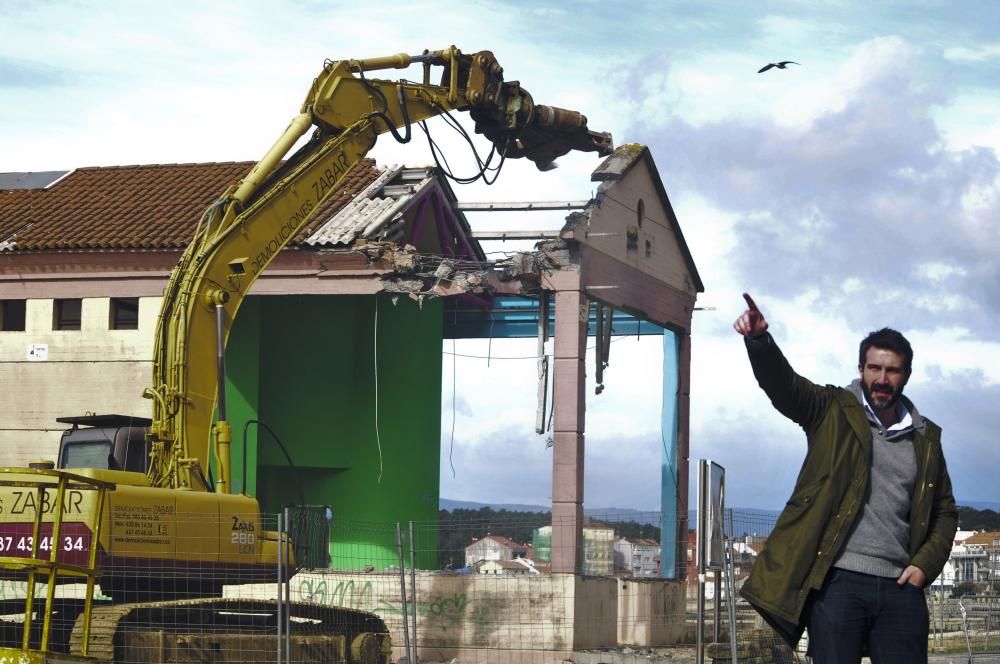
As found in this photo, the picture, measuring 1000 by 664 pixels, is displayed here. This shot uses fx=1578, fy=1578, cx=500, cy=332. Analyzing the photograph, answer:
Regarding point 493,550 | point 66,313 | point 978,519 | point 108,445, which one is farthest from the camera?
point 978,519

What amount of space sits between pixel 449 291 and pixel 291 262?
8.99ft

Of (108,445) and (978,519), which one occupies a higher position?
(108,445)

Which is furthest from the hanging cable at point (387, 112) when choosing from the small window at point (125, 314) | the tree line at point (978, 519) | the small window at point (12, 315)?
the tree line at point (978, 519)

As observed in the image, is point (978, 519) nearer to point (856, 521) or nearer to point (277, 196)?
point (277, 196)

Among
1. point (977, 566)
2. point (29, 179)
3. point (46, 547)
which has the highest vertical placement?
point (29, 179)

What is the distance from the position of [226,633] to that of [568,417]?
240 inches

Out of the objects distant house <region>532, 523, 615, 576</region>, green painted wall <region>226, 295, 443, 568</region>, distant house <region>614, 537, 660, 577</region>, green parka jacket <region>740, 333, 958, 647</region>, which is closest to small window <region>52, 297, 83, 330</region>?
green painted wall <region>226, 295, 443, 568</region>

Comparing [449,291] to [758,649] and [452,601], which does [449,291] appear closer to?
[452,601]

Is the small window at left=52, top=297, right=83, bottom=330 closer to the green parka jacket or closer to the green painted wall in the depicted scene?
the green painted wall

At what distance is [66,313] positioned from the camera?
79.7 feet

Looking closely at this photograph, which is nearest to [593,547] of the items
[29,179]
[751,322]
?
[29,179]

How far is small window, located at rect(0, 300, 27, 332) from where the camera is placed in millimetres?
24562

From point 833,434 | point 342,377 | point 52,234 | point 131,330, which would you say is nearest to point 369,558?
point 342,377

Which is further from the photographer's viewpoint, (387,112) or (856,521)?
(387,112)
